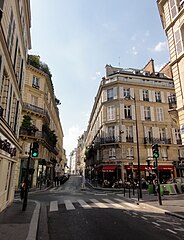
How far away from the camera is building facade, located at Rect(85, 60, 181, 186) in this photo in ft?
97.6

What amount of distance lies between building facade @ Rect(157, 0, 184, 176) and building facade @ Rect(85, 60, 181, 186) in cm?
1747

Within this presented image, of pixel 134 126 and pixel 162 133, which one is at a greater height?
pixel 134 126

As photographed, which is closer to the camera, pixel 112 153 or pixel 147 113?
pixel 112 153

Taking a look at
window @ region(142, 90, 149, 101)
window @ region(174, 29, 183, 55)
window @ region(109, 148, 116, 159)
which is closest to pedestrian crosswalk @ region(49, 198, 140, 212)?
window @ region(174, 29, 183, 55)

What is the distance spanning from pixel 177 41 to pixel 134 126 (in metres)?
20.8

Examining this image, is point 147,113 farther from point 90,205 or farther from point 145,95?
point 90,205

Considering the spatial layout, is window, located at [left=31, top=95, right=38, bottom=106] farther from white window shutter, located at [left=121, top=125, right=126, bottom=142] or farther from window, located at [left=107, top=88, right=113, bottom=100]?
white window shutter, located at [left=121, top=125, right=126, bottom=142]

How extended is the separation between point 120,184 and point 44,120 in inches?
554

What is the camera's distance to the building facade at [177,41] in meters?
10.6

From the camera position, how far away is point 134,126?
102ft

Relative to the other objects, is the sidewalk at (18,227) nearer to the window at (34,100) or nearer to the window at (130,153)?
the window at (34,100)

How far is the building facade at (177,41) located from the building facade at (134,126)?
17.5 metres

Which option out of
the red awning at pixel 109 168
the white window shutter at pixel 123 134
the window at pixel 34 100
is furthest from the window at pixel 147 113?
the window at pixel 34 100

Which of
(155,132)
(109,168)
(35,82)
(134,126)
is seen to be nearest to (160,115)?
(155,132)
